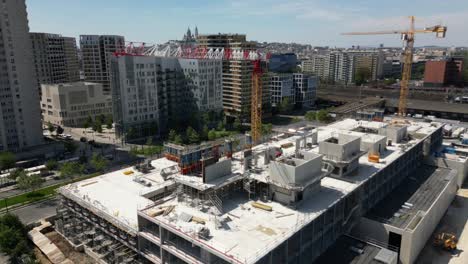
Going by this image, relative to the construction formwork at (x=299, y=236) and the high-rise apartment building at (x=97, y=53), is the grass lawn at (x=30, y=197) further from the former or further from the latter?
the high-rise apartment building at (x=97, y=53)

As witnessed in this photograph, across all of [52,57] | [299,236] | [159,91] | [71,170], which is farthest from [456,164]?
[52,57]

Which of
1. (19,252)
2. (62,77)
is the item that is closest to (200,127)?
(19,252)

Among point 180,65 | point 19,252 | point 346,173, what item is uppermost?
point 180,65

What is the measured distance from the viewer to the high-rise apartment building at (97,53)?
5434 inches

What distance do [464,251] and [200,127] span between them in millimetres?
71303

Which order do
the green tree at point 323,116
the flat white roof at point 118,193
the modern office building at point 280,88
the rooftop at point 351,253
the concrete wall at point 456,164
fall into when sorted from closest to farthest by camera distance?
the rooftop at point 351,253
the flat white roof at point 118,193
the concrete wall at point 456,164
the green tree at point 323,116
the modern office building at point 280,88

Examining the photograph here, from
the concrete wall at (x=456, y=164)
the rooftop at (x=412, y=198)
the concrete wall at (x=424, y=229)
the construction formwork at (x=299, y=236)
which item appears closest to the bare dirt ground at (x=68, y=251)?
the construction formwork at (x=299, y=236)

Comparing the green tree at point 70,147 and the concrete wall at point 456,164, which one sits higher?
the concrete wall at point 456,164

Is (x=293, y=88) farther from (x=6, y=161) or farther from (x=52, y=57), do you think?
(x=52, y=57)

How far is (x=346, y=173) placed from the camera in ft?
137

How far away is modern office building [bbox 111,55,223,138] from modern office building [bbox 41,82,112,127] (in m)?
24.1

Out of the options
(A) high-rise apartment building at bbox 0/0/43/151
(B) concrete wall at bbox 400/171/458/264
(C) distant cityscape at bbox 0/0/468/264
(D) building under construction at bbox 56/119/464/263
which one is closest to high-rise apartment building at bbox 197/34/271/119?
(C) distant cityscape at bbox 0/0/468/264

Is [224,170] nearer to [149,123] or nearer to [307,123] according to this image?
[149,123]

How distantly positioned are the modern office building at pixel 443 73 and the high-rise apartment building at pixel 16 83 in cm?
17423
